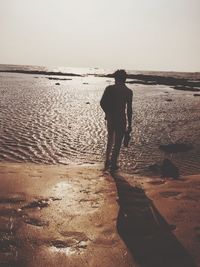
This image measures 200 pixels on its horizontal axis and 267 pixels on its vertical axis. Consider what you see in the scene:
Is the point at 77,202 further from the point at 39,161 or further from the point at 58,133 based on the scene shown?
the point at 58,133

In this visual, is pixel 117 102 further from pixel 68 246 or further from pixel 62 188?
pixel 68 246

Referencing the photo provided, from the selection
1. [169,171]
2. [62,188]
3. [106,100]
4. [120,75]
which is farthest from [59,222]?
[169,171]

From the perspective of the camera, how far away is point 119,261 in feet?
12.5

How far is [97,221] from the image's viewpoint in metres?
4.78

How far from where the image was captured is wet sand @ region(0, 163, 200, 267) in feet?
12.7

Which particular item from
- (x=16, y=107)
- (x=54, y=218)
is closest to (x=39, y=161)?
(x=54, y=218)

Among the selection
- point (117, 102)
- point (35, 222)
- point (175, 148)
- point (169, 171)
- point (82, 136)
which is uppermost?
point (117, 102)

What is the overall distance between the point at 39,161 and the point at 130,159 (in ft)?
8.50

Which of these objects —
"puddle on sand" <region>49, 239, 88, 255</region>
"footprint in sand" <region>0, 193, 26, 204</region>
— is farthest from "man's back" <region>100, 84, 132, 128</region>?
"puddle on sand" <region>49, 239, 88, 255</region>

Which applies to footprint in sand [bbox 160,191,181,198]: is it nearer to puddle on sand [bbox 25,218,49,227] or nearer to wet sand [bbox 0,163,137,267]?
wet sand [bbox 0,163,137,267]

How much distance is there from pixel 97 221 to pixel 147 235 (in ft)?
2.45

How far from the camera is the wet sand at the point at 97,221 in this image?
153 inches

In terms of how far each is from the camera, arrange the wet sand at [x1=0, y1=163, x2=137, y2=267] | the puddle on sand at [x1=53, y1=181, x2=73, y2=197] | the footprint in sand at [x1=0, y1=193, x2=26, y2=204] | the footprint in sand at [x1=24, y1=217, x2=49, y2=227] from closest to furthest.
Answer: the wet sand at [x1=0, y1=163, x2=137, y2=267], the footprint in sand at [x1=24, y1=217, x2=49, y2=227], the footprint in sand at [x1=0, y1=193, x2=26, y2=204], the puddle on sand at [x1=53, y1=181, x2=73, y2=197]

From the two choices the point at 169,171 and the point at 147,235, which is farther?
the point at 169,171
